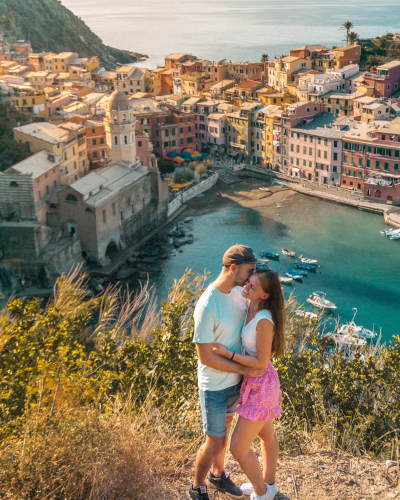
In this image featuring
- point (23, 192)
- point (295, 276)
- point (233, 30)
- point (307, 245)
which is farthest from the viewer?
point (233, 30)

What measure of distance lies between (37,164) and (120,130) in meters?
5.73

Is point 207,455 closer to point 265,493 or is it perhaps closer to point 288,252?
point 265,493

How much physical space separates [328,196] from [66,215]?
15.7 meters

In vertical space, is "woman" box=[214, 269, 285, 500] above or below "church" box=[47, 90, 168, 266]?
above

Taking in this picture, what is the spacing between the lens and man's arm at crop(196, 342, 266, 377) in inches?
176

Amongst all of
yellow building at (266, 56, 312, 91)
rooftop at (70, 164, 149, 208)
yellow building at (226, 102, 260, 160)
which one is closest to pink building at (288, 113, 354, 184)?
yellow building at (226, 102, 260, 160)

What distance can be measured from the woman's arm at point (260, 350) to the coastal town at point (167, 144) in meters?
21.1

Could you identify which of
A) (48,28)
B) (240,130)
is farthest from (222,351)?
(48,28)

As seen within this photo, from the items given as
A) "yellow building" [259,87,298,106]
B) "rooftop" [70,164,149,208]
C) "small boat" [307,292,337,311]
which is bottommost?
"small boat" [307,292,337,311]

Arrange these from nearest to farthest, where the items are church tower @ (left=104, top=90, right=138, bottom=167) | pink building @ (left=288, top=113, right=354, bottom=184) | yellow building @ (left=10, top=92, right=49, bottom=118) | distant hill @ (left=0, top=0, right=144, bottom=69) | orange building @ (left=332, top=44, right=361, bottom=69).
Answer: church tower @ (left=104, top=90, right=138, bottom=167), pink building @ (left=288, top=113, right=354, bottom=184), yellow building @ (left=10, top=92, right=49, bottom=118), orange building @ (left=332, top=44, right=361, bottom=69), distant hill @ (left=0, top=0, right=144, bottom=69)

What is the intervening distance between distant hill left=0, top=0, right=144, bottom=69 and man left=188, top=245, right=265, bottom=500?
244ft

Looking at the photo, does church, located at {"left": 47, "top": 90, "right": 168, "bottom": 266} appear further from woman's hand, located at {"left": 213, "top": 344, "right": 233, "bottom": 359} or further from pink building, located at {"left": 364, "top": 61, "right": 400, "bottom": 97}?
woman's hand, located at {"left": 213, "top": 344, "right": 233, "bottom": 359}

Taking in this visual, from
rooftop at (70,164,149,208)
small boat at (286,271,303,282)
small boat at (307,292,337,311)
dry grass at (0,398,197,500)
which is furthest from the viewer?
rooftop at (70,164,149,208)

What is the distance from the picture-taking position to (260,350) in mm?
4461
